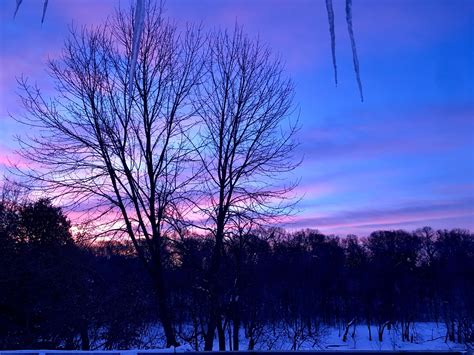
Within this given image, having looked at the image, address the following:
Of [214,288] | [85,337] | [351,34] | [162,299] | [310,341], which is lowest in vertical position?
[310,341]

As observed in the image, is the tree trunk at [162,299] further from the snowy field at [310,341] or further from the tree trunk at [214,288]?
the tree trunk at [214,288]

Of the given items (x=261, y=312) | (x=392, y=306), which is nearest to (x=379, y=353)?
(x=261, y=312)

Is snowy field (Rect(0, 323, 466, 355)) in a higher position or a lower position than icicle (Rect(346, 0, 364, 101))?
lower

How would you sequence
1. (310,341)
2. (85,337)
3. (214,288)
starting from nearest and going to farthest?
(214,288) < (85,337) < (310,341)

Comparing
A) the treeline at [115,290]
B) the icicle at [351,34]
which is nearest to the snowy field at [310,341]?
the treeline at [115,290]

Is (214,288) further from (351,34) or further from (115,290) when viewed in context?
(351,34)

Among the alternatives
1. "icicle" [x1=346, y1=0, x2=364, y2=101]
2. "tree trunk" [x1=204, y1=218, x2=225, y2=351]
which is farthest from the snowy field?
"icicle" [x1=346, y1=0, x2=364, y2=101]

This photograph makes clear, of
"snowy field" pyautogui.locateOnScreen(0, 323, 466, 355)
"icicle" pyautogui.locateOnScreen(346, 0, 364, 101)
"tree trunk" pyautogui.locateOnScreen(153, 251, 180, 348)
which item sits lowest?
"snowy field" pyautogui.locateOnScreen(0, 323, 466, 355)

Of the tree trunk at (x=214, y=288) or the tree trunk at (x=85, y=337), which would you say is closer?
the tree trunk at (x=214, y=288)

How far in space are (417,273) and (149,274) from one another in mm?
49451

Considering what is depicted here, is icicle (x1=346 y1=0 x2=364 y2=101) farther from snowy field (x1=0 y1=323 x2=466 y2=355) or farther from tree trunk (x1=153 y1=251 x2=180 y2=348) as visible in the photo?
tree trunk (x1=153 y1=251 x2=180 y2=348)

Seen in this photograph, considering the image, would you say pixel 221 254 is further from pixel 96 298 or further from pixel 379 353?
pixel 379 353

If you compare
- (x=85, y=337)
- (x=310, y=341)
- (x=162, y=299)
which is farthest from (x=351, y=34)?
(x=310, y=341)

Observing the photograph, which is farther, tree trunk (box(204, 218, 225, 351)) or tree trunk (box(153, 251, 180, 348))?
→ tree trunk (box(204, 218, 225, 351))
